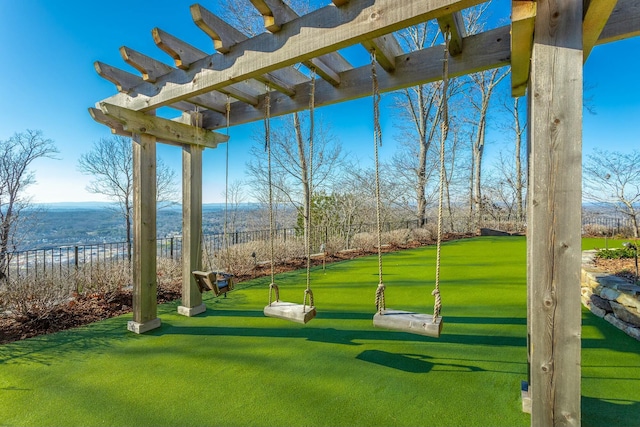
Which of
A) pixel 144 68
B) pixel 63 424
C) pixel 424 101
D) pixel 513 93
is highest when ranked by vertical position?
pixel 424 101

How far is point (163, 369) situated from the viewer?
231cm

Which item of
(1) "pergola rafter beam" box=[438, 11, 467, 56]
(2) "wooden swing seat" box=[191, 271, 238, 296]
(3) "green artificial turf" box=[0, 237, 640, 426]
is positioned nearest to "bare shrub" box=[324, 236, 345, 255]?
(3) "green artificial turf" box=[0, 237, 640, 426]

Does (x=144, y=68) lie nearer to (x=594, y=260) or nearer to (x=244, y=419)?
(x=244, y=419)

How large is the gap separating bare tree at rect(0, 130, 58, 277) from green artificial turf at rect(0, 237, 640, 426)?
473 centimetres

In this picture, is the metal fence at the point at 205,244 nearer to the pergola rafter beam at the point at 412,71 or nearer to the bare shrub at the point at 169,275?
the bare shrub at the point at 169,275

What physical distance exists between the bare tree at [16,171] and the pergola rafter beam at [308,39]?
19.7 feet

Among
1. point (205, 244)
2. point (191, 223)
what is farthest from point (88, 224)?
point (191, 223)

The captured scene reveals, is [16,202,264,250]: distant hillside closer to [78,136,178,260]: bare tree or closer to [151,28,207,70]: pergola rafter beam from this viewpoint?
[78,136,178,260]: bare tree

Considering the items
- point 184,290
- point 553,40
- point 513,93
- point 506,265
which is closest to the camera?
point 553,40

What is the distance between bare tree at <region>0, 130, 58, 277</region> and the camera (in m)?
5.98

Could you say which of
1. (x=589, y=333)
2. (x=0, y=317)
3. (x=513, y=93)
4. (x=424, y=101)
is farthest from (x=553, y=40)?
(x=424, y=101)

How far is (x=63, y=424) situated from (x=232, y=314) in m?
1.86

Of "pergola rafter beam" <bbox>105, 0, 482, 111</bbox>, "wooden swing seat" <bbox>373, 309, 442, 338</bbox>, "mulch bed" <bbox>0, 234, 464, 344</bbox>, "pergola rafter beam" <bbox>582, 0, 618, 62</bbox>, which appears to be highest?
"pergola rafter beam" <bbox>105, 0, 482, 111</bbox>

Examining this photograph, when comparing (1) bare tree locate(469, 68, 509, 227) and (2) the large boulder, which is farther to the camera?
(1) bare tree locate(469, 68, 509, 227)
